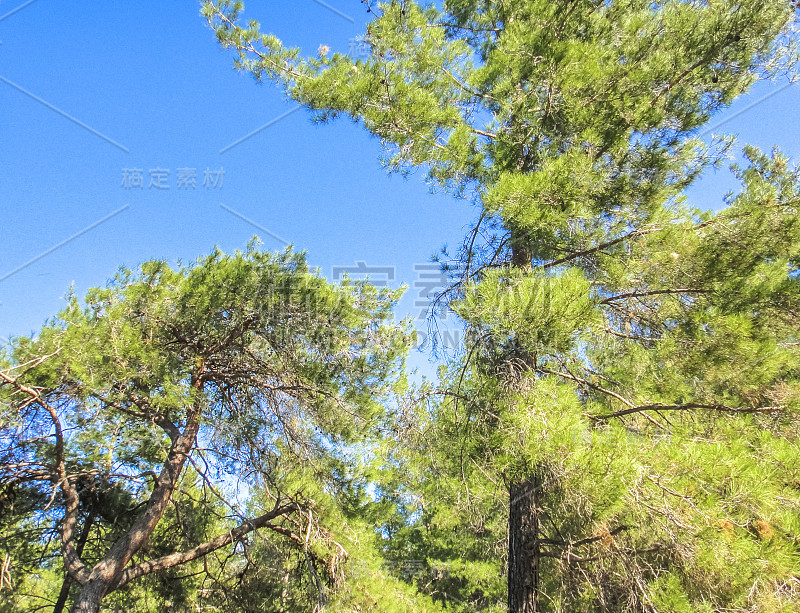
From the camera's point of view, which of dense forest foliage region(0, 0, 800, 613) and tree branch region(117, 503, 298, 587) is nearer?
dense forest foliage region(0, 0, 800, 613)

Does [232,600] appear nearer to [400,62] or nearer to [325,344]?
[325,344]

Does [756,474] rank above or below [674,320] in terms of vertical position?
below

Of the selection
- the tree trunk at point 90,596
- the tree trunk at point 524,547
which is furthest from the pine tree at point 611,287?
the tree trunk at point 90,596

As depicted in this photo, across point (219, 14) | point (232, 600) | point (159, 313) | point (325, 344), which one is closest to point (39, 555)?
point (232, 600)

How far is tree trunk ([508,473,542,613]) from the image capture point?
3990mm

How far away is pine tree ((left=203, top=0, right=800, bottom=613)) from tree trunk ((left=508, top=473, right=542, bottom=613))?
2 cm

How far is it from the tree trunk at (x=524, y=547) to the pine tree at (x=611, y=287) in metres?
0.02

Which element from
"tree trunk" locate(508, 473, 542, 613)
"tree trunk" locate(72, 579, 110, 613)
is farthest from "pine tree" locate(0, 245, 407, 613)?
"tree trunk" locate(508, 473, 542, 613)

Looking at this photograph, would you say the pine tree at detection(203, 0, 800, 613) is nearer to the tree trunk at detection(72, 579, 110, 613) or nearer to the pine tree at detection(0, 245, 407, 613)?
the pine tree at detection(0, 245, 407, 613)

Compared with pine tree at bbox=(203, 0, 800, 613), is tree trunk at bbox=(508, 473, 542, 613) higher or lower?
lower

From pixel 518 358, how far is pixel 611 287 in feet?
3.85

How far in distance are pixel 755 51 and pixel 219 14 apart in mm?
4690

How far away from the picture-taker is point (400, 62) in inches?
182

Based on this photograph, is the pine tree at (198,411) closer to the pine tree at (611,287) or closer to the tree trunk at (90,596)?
the tree trunk at (90,596)
